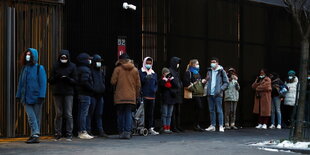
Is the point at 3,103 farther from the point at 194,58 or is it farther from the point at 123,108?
the point at 194,58

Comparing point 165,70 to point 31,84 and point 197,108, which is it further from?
point 31,84

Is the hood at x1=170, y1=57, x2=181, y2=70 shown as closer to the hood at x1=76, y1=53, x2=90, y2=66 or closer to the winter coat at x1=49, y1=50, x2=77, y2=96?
the hood at x1=76, y1=53, x2=90, y2=66

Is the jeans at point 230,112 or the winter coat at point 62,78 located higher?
the winter coat at point 62,78

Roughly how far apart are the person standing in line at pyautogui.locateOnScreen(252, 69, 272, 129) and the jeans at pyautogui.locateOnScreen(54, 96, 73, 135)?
8180 mm

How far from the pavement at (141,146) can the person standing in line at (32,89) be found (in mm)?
432

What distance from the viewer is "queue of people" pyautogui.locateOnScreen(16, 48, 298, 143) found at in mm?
12961

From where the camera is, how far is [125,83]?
1439cm

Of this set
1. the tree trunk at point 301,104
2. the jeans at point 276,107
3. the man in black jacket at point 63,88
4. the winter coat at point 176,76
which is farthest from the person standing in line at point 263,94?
the man in black jacket at point 63,88

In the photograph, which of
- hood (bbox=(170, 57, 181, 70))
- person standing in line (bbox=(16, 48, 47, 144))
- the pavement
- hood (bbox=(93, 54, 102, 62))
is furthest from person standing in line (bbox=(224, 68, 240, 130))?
person standing in line (bbox=(16, 48, 47, 144))

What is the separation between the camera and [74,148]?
1188 cm

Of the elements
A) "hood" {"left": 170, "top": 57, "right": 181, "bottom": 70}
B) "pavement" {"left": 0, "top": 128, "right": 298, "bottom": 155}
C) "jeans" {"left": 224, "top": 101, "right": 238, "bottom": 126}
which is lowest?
"pavement" {"left": 0, "top": 128, "right": 298, "bottom": 155}

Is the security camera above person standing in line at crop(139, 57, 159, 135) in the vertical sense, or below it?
above

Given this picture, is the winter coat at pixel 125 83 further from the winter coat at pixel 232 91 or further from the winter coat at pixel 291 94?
the winter coat at pixel 291 94

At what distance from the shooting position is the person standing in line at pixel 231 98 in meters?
19.1
